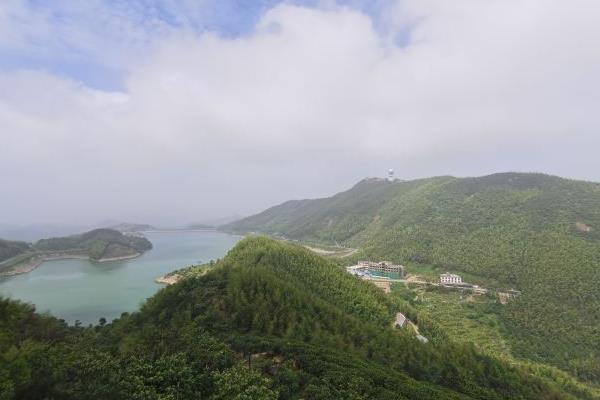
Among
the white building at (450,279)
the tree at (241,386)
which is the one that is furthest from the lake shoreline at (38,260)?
the white building at (450,279)

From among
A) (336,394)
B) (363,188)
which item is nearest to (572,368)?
(336,394)

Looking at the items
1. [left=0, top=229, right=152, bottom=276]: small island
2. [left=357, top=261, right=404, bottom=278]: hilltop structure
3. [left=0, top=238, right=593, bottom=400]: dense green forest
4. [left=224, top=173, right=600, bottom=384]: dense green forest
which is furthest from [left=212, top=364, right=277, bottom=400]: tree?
[left=0, top=229, right=152, bottom=276]: small island

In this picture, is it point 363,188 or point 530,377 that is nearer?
point 530,377

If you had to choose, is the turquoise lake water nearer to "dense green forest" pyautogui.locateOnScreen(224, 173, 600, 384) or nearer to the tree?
the tree

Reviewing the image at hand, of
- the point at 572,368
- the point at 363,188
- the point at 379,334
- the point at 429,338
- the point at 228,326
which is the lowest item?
the point at 572,368

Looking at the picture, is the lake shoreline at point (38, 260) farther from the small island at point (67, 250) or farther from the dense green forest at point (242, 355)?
the dense green forest at point (242, 355)

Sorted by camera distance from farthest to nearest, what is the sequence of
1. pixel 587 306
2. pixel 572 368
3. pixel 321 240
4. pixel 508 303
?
pixel 321 240 → pixel 508 303 → pixel 587 306 → pixel 572 368

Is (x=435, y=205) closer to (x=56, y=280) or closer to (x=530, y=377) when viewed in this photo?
(x=530, y=377)
